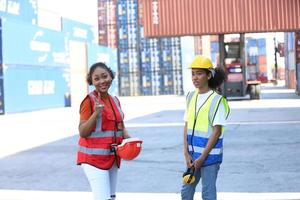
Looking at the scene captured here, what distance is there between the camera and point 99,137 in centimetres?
361

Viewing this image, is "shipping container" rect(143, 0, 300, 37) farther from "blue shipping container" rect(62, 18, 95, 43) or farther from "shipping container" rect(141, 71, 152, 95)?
"shipping container" rect(141, 71, 152, 95)

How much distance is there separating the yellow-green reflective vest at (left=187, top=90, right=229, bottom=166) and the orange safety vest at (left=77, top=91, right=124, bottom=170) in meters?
0.55

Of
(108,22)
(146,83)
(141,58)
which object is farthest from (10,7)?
(108,22)

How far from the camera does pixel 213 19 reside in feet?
94.5

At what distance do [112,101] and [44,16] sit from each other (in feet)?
115

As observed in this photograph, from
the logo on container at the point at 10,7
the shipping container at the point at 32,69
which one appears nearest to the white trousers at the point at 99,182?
the shipping container at the point at 32,69

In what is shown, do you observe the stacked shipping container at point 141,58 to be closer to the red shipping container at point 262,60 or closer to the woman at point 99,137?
the woman at point 99,137

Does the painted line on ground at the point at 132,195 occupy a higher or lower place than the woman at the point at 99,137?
lower

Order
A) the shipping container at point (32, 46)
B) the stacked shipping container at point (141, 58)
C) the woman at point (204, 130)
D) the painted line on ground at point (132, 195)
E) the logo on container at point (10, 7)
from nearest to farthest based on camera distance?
the woman at point (204, 130)
the painted line on ground at point (132, 195)
the shipping container at point (32, 46)
the logo on container at point (10, 7)
the stacked shipping container at point (141, 58)

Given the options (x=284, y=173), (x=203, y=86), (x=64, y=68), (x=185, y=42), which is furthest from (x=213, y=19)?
(x=203, y=86)

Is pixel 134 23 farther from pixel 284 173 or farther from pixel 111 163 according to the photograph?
pixel 111 163

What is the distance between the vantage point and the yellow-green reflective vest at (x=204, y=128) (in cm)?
378

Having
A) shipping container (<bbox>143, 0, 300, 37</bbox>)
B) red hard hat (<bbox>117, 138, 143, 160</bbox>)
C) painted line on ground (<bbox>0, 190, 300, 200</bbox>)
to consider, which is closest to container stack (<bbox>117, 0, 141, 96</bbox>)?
shipping container (<bbox>143, 0, 300, 37</bbox>)

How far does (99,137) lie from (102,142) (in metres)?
0.04
